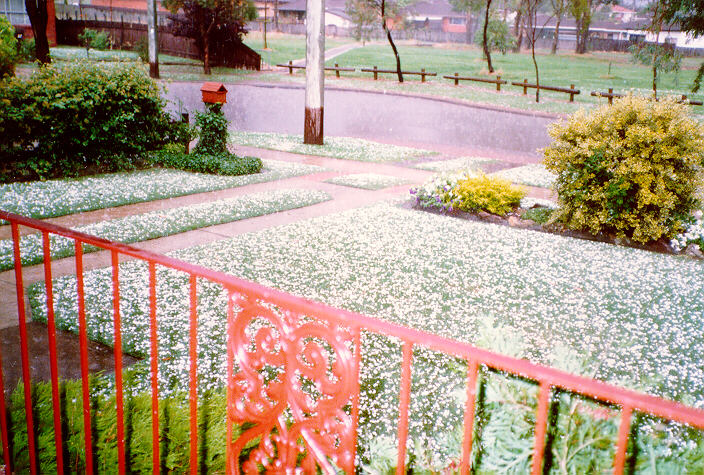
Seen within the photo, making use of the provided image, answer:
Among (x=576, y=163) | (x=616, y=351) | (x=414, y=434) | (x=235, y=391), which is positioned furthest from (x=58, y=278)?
(x=576, y=163)

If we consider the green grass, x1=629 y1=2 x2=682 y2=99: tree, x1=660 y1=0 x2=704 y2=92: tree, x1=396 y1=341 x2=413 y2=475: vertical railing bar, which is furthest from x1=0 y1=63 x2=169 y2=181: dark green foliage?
the green grass

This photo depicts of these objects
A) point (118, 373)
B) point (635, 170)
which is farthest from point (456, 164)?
point (118, 373)

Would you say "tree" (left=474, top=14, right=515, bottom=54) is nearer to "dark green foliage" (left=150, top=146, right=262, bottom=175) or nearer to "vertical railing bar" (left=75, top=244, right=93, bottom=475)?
"dark green foliage" (left=150, top=146, right=262, bottom=175)

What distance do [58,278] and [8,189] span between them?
13.1ft

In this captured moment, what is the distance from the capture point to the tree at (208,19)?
31094mm

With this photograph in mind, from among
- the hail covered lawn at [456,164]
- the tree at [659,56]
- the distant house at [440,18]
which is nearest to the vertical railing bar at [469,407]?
the hail covered lawn at [456,164]

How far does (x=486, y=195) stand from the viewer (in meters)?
8.75

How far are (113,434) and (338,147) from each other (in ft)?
39.7

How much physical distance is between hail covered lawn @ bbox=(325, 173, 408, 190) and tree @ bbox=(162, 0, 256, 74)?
22798 millimetres

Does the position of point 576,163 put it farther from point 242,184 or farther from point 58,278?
point 58,278

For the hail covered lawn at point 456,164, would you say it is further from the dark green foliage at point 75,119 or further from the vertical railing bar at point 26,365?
the vertical railing bar at point 26,365

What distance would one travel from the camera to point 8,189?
29.4ft

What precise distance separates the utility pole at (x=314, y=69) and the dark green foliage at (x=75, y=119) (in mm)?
4029

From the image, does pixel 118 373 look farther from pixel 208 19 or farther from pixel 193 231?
pixel 208 19
